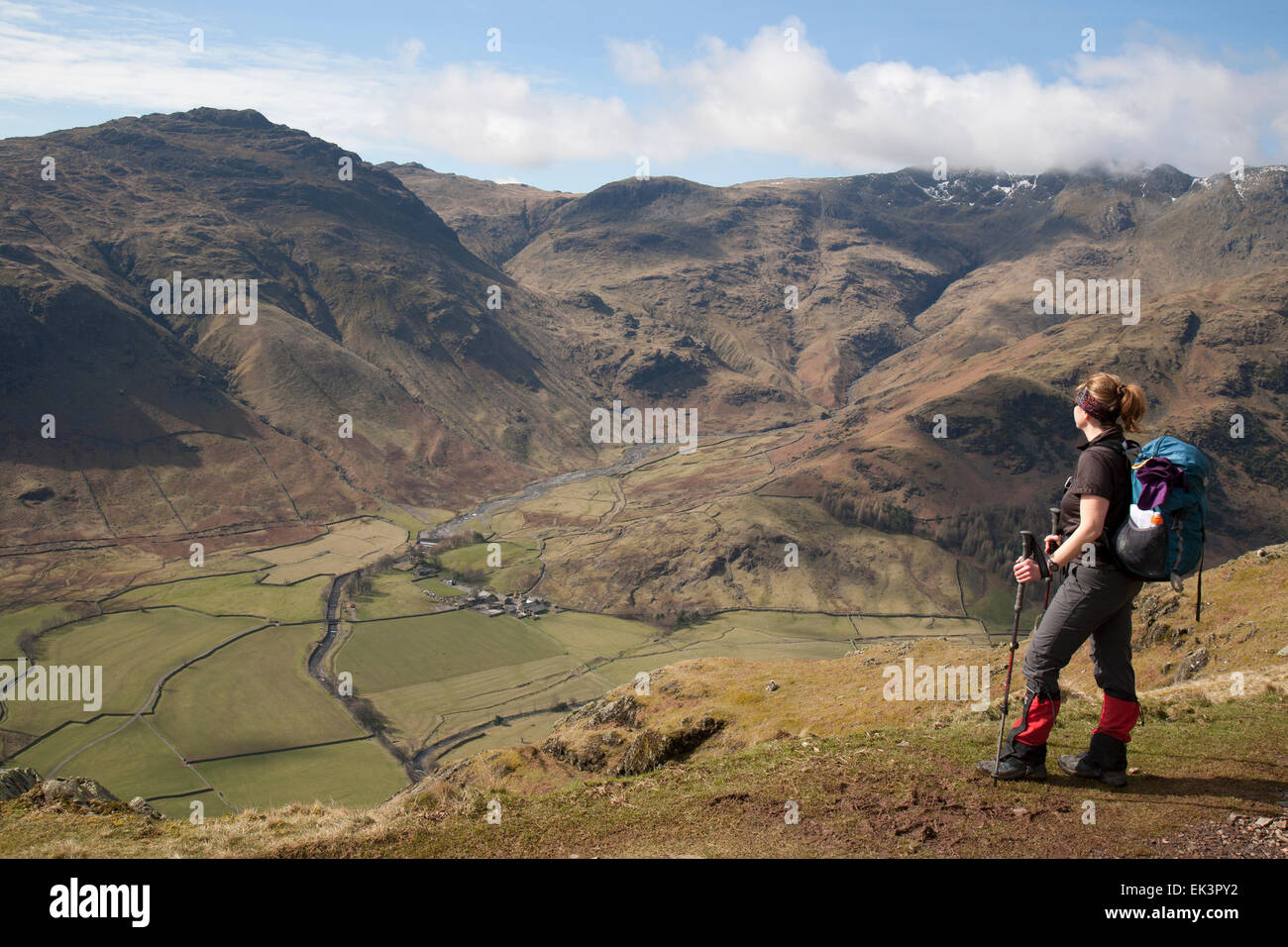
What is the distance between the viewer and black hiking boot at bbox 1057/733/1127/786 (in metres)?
11.5

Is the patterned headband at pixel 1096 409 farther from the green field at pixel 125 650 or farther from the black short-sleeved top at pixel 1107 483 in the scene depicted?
the green field at pixel 125 650

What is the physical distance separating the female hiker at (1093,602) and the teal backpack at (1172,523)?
1.26 ft

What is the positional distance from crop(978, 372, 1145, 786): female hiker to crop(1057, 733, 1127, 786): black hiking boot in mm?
14

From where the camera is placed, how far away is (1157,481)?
1011 centimetres

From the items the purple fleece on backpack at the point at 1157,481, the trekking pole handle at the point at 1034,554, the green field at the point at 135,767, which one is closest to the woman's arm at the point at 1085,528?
the trekking pole handle at the point at 1034,554

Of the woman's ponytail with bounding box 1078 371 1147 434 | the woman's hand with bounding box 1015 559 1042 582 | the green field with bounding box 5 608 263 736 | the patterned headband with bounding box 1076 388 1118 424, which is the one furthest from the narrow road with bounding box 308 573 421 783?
the woman's ponytail with bounding box 1078 371 1147 434

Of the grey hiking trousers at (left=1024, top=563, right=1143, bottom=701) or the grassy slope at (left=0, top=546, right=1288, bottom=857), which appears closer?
the grassy slope at (left=0, top=546, right=1288, bottom=857)

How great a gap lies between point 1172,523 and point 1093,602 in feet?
4.79

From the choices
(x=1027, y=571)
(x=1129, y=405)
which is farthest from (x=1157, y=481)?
(x=1027, y=571)
